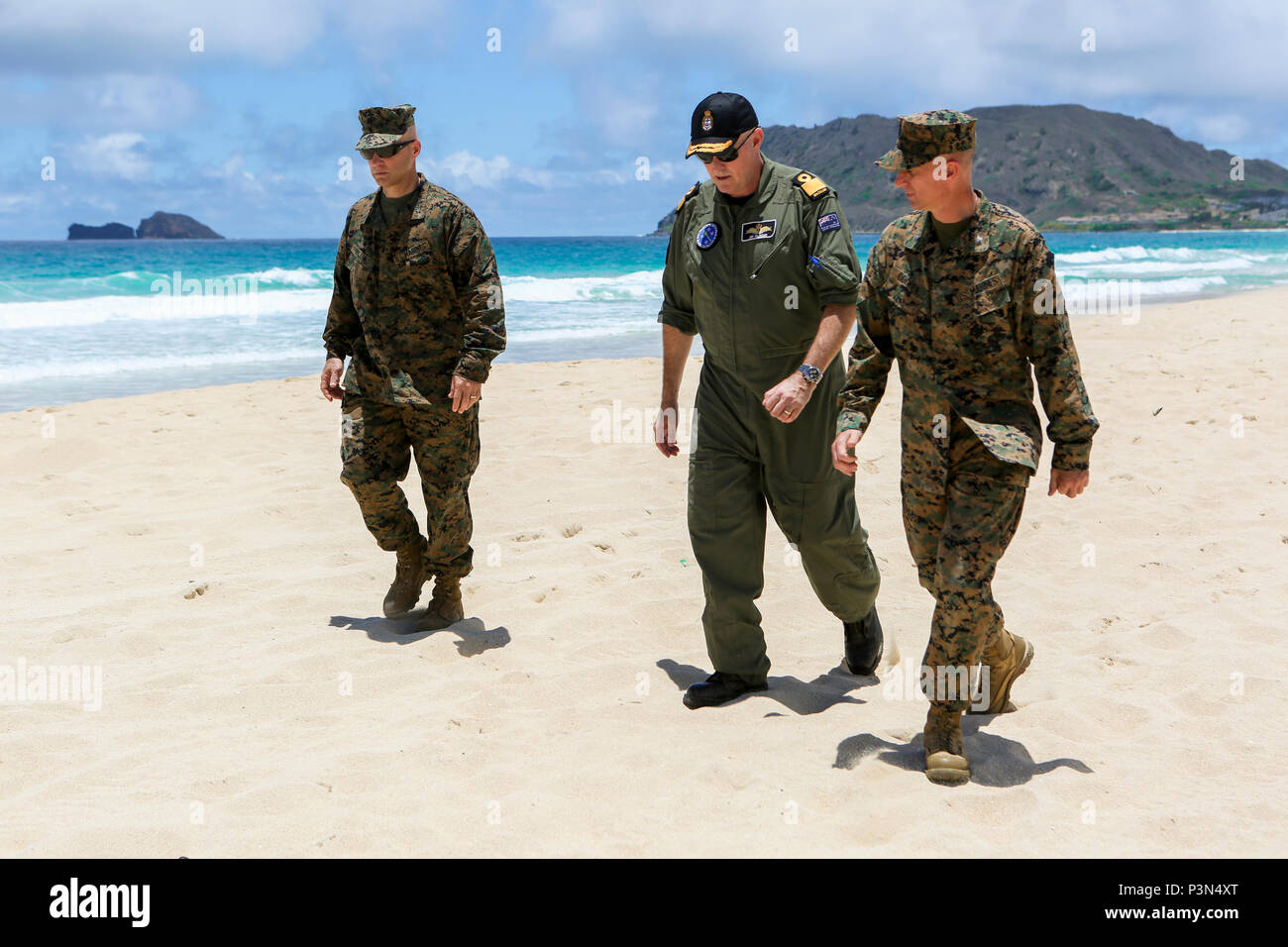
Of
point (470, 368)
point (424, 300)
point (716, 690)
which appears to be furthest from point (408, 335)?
point (716, 690)

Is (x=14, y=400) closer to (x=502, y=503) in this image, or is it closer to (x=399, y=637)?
(x=502, y=503)

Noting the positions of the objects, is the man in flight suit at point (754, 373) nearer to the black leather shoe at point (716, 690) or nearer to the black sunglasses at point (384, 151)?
the black leather shoe at point (716, 690)

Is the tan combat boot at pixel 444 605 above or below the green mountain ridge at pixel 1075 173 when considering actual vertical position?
below

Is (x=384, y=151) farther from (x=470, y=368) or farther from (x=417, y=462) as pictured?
(x=417, y=462)

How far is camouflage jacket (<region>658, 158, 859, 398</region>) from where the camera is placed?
151 inches

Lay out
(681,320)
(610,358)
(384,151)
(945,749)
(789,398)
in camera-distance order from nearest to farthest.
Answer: (945,749) → (789,398) → (681,320) → (384,151) → (610,358)

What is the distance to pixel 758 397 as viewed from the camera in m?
3.97

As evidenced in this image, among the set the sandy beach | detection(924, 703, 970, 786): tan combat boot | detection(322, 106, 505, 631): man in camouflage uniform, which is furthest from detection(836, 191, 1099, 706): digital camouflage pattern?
detection(322, 106, 505, 631): man in camouflage uniform

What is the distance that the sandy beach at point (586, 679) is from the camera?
10.3ft

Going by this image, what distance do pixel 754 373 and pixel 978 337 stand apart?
929 mm

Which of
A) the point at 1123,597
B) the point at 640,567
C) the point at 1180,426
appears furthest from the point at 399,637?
the point at 1180,426

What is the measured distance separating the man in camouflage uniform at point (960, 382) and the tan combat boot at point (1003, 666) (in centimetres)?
27

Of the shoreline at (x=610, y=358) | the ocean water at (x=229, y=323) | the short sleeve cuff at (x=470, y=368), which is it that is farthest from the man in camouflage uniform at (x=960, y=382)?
the ocean water at (x=229, y=323)
